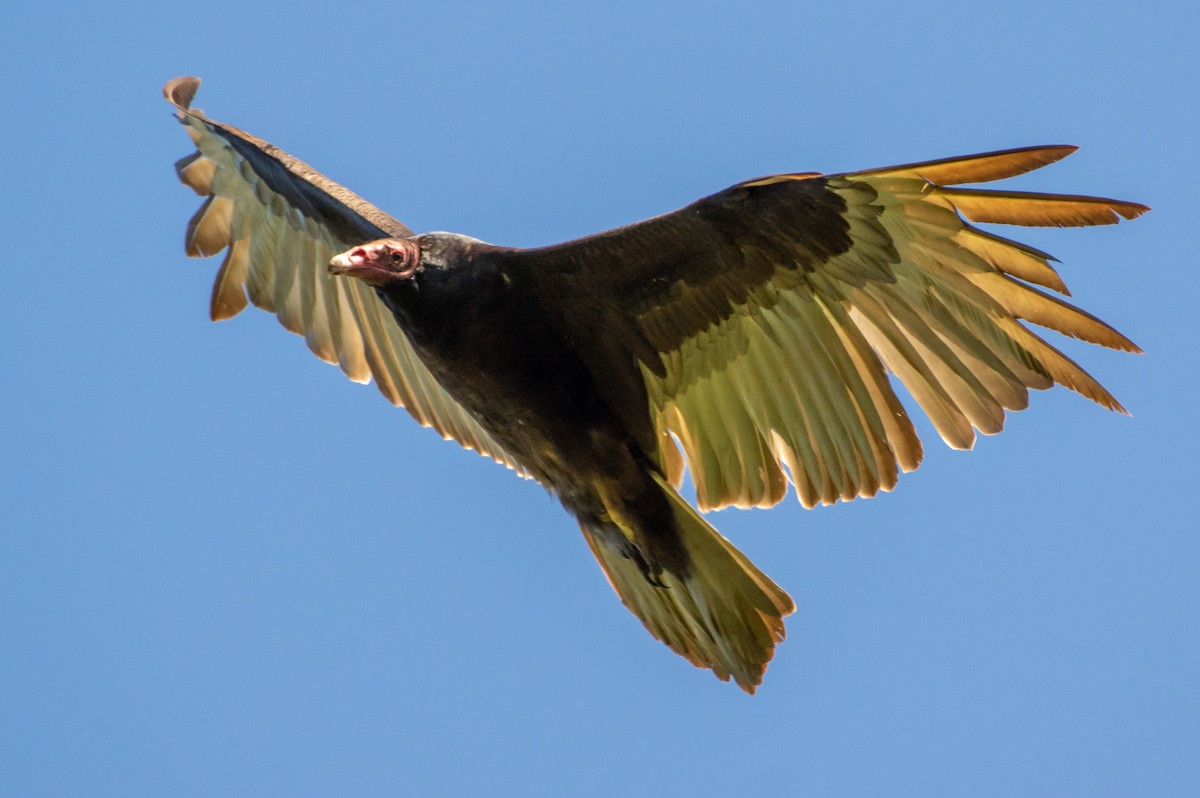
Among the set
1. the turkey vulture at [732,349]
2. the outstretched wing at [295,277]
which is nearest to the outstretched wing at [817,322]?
the turkey vulture at [732,349]

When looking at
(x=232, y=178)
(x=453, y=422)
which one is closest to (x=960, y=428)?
(x=453, y=422)

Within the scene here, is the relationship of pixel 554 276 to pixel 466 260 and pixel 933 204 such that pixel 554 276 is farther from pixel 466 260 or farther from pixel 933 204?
pixel 933 204

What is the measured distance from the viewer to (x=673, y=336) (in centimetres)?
460

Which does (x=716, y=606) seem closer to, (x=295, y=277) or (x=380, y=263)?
(x=380, y=263)

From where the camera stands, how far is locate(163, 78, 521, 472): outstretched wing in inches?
226

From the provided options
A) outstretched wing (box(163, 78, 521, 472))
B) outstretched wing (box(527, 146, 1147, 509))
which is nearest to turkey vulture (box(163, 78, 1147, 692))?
outstretched wing (box(527, 146, 1147, 509))

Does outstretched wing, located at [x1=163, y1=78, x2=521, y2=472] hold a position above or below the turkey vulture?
above

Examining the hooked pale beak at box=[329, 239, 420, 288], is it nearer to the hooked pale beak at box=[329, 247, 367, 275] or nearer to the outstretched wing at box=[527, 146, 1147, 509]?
the hooked pale beak at box=[329, 247, 367, 275]

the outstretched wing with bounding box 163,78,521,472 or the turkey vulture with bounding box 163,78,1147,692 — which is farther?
the outstretched wing with bounding box 163,78,521,472

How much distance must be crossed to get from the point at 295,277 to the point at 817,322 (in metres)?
2.33

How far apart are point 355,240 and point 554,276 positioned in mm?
1464

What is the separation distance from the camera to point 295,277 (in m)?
5.89

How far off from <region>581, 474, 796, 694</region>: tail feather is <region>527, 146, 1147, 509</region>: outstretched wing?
0.97ft

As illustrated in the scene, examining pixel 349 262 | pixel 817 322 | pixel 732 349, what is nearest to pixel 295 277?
pixel 349 262
